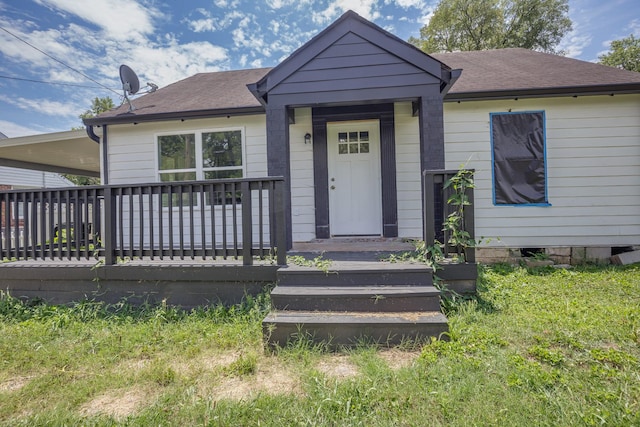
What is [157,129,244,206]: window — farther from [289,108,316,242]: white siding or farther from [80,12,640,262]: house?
[289,108,316,242]: white siding

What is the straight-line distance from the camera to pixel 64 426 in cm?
161

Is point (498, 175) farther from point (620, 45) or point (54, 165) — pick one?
point (620, 45)

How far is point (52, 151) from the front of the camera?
23.5 ft

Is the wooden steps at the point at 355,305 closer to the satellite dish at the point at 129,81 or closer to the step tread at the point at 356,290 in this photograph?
the step tread at the point at 356,290

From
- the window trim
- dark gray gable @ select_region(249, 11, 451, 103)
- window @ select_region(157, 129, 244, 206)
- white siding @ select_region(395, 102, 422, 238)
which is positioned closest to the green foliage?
dark gray gable @ select_region(249, 11, 451, 103)

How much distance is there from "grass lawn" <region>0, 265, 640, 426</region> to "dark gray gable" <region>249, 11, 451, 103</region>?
2963 millimetres

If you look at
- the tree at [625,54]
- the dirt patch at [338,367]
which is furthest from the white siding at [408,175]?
the tree at [625,54]

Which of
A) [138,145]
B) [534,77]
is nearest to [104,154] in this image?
[138,145]

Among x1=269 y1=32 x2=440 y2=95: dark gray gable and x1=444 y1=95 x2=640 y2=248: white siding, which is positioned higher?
x1=269 y1=32 x2=440 y2=95: dark gray gable

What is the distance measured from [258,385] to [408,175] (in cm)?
438

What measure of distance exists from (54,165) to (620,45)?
27.5 m

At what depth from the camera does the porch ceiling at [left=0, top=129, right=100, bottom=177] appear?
6164mm

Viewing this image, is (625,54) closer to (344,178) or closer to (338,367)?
(344,178)

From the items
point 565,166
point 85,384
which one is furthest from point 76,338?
point 565,166
